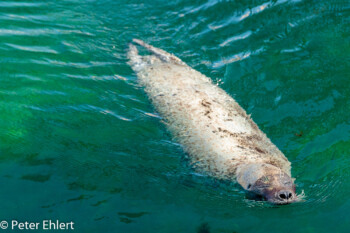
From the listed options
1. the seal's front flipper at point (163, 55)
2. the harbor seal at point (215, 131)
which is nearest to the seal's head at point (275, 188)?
the harbor seal at point (215, 131)

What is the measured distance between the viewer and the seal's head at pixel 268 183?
5137 mm

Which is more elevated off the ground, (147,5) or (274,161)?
(147,5)

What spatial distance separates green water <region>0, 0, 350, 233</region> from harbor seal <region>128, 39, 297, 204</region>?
22 cm

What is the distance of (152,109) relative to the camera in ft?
24.5

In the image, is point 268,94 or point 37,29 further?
point 37,29

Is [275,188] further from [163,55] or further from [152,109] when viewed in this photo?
[163,55]

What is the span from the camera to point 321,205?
5520 mm

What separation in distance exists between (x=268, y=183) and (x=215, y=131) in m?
1.45

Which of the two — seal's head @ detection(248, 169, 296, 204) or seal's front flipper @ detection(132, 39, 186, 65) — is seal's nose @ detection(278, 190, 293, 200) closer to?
seal's head @ detection(248, 169, 296, 204)

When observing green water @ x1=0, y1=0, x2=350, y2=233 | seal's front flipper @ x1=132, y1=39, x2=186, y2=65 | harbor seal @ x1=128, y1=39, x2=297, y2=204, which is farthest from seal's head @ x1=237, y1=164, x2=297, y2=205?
seal's front flipper @ x1=132, y1=39, x2=186, y2=65

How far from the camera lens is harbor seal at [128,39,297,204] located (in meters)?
5.48

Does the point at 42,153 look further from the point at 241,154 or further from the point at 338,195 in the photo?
the point at 338,195

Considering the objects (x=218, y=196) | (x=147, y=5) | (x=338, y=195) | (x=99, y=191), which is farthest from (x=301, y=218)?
(x=147, y=5)

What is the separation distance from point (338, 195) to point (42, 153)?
4440 millimetres
